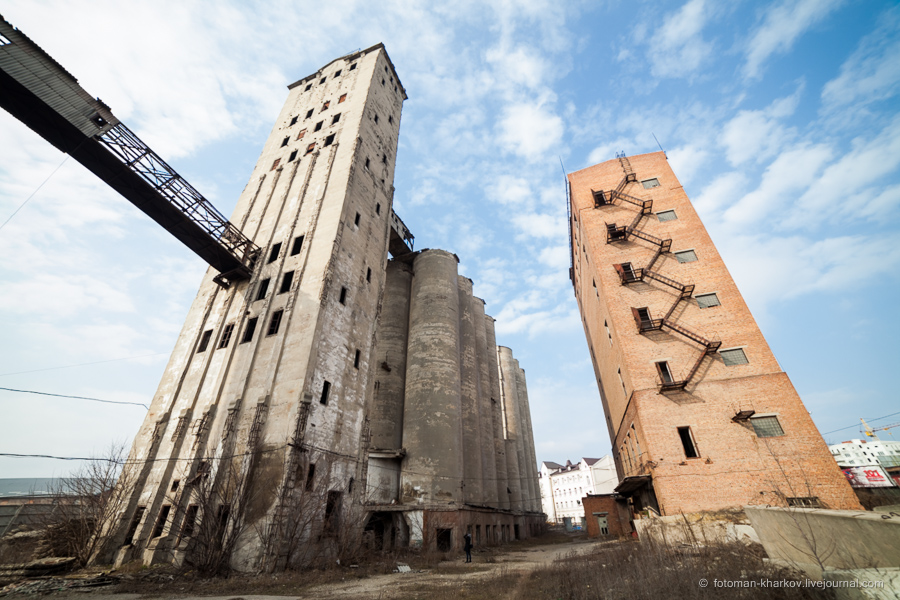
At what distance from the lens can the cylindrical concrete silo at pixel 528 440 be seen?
57.7 metres

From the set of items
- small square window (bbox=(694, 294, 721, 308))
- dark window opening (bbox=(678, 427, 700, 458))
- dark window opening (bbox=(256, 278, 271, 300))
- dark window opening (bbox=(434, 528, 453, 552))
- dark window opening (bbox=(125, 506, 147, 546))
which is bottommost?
dark window opening (bbox=(434, 528, 453, 552))

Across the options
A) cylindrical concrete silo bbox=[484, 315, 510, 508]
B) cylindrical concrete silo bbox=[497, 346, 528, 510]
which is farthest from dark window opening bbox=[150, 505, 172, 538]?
cylindrical concrete silo bbox=[497, 346, 528, 510]

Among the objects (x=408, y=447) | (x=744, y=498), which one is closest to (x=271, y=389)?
(x=408, y=447)

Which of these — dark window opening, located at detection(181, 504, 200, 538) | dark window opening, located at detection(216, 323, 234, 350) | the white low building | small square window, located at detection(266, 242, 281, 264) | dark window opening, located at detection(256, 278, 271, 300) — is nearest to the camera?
dark window opening, located at detection(181, 504, 200, 538)

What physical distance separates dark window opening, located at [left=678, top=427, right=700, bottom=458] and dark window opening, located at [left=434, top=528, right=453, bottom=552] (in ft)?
53.5

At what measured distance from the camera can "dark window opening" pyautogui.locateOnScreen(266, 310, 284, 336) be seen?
2164cm

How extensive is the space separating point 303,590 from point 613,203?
29.6m

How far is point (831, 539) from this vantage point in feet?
24.4

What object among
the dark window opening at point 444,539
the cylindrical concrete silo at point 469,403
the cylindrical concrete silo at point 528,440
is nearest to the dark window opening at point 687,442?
the dark window opening at point 444,539

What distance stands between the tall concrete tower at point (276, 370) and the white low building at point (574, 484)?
7221cm

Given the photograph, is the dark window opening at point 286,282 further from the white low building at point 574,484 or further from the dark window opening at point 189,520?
the white low building at point 574,484

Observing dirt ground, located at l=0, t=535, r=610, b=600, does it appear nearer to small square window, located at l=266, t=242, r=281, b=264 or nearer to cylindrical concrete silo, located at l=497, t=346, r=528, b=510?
small square window, located at l=266, t=242, r=281, b=264

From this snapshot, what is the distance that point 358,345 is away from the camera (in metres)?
23.6

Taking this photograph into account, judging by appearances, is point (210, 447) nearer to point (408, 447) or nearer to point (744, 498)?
point (408, 447)
